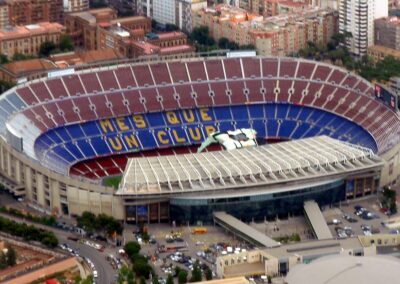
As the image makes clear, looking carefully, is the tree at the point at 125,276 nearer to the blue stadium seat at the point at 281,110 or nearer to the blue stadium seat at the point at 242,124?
the blue stadium seat at the point at 242,124

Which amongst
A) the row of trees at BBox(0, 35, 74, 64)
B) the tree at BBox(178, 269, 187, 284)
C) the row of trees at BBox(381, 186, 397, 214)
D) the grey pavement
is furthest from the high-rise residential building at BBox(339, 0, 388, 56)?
the tree at BBox(178, 269, 187, 284)

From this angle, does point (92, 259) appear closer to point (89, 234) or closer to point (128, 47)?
point (89, 234)

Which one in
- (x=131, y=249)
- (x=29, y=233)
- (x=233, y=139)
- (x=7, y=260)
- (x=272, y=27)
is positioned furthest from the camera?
(x=272, y=27)

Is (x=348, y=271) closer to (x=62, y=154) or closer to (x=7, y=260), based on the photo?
(x=7, y=260)

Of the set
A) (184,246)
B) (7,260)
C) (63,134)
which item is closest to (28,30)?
(63,134)

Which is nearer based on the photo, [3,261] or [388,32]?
[3,261]
